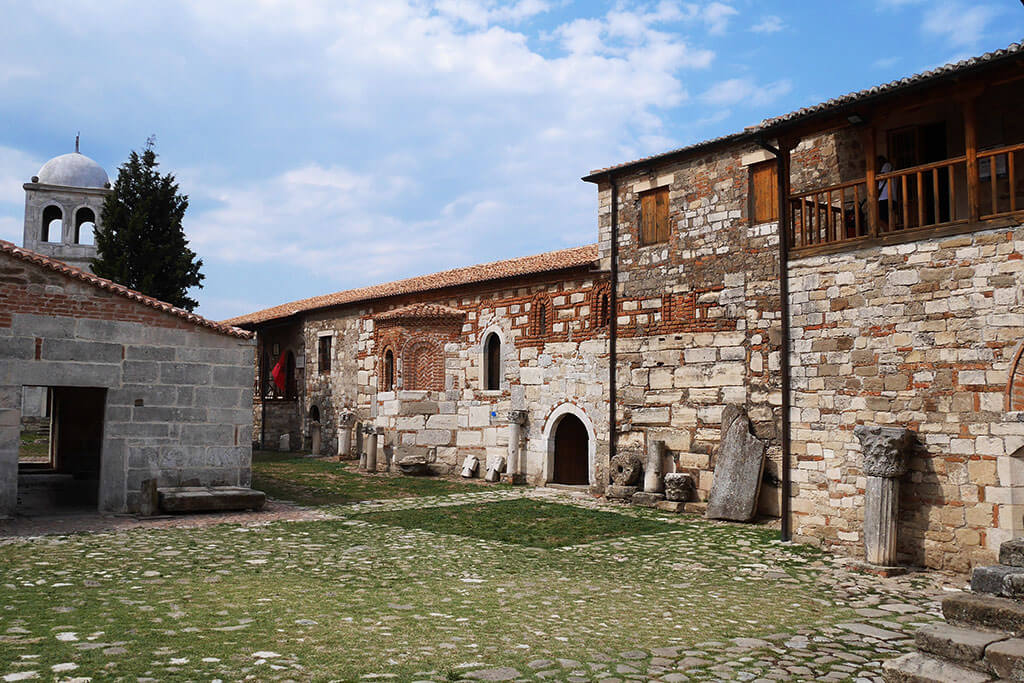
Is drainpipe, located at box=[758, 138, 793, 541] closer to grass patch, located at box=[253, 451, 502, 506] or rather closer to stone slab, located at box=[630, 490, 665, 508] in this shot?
stone slab, located at box=[630, 490, 665, 508]

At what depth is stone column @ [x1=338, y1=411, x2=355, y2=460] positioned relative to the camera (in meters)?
22.9

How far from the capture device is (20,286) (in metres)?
11.1

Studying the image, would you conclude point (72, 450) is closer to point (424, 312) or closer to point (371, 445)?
point (371, 445)

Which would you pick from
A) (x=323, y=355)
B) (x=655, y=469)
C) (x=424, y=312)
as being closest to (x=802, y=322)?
(x=655, y=469)

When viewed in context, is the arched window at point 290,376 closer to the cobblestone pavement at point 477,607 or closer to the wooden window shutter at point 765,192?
the cobblestone pavement at point 477,607

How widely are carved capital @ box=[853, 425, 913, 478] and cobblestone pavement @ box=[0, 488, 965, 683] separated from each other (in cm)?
114

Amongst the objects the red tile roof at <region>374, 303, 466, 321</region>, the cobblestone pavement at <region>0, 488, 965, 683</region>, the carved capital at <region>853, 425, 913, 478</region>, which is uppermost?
the red tile roof at <region>374, 303, 466, 321</region>

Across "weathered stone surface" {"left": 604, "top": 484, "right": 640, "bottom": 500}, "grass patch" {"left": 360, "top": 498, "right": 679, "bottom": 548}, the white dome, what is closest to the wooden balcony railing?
"grass patch" {"left": 360, "top": 498, "right": 679, "bottom": 548}

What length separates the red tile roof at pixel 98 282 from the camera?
1114 cm

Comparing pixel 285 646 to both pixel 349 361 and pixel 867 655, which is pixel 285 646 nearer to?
pixel 867 655

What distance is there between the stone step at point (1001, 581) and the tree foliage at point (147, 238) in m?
24.8

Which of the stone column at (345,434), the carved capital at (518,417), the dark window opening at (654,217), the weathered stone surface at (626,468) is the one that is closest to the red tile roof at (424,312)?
the carved capital at (518,417)

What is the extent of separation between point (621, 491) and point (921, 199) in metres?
7.17

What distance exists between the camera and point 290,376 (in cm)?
2784
